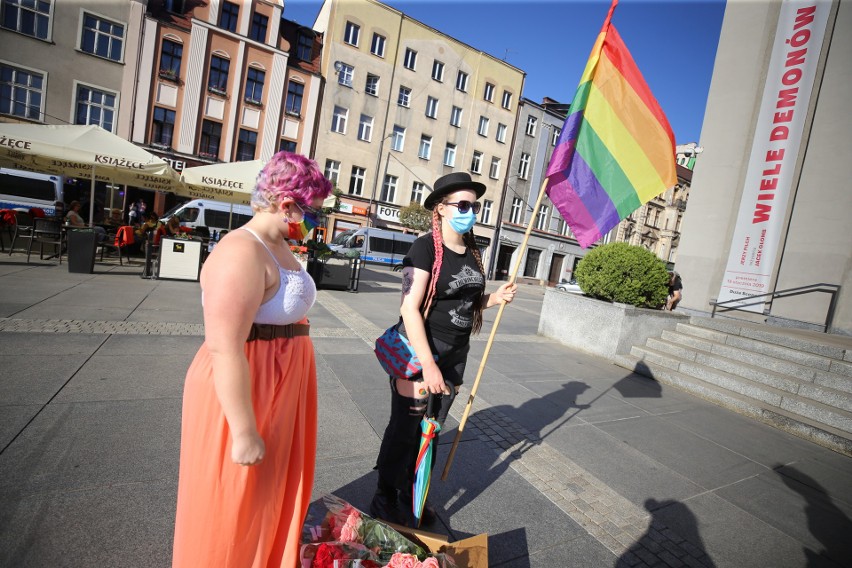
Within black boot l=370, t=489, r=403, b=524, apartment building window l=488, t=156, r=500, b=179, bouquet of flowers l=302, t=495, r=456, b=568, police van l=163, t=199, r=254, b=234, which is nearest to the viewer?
bouquet of flowers l=302, t=495, r=456, b=568

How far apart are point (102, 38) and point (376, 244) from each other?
15.7 metres

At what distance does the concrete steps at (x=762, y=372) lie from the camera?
4.90 metres

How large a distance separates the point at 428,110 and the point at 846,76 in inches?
884

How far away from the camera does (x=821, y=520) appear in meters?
3.09

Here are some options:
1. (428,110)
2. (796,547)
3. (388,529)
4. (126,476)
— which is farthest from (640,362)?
(428,110)

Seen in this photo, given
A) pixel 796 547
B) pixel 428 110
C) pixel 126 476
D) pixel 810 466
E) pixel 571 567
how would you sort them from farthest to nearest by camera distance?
pixel 428 110
pixel 810 466
pixel 796 547
pixel 126 476
pixel 571 567

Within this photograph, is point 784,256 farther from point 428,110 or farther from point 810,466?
point 428,110

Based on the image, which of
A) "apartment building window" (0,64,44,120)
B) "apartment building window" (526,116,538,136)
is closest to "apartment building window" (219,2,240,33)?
"apartment building window" (0,64,44,120)

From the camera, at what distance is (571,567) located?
7.42 ft

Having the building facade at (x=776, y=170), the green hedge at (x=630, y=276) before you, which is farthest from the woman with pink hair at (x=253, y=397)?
the building facade at (x=776, y=170)

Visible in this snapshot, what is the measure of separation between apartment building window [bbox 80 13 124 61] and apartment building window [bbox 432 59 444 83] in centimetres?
1703

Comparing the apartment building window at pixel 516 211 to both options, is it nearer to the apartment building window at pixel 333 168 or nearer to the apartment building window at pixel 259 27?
the apartment building window at pixel 333 168

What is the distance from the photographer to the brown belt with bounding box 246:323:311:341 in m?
1.51

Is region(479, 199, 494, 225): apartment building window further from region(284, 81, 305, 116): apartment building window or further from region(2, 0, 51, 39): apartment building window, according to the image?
region(2, 0, 51, 39): apartment building window
